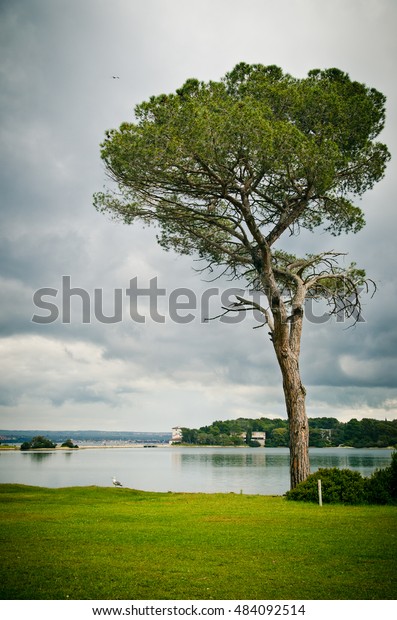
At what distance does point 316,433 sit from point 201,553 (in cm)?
9969

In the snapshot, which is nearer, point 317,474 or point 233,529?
point 233,529

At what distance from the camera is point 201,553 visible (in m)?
8.65

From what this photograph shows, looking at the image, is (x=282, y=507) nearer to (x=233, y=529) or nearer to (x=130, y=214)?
(x=233, y=529)

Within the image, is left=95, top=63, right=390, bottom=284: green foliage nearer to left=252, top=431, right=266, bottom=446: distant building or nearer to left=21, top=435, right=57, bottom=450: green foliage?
left=21, top=435, right=57, bottom=450: green foliage

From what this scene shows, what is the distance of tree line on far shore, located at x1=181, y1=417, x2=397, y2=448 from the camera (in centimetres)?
8312

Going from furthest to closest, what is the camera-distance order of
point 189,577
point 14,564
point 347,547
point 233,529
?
point 233,529, point 347,547, point 14,564, point 189,577

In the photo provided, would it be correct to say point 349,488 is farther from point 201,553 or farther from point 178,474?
point 178,474

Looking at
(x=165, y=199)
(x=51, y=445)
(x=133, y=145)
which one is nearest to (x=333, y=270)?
(x=165, y=199)

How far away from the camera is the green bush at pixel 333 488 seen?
50.8 feet

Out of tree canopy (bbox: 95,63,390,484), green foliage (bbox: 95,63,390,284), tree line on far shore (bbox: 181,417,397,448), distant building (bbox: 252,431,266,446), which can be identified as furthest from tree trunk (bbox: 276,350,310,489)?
distant building (bbox: 252,431,266,446)

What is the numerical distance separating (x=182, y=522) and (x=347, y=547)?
4.37m

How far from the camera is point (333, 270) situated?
64.0 ft

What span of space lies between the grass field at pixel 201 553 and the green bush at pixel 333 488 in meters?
0.72

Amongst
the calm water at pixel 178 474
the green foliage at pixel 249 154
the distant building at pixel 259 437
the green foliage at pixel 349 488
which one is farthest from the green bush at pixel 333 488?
the distant building at pixel 259 437
